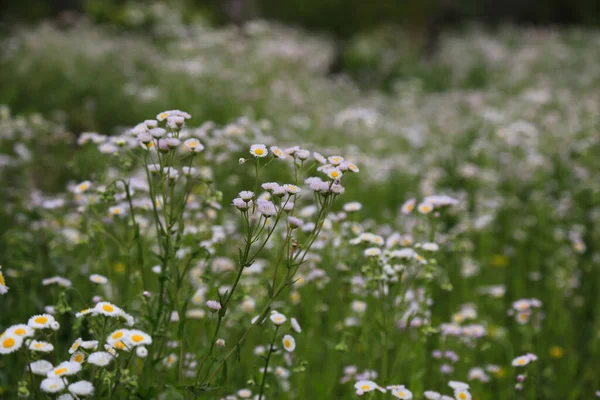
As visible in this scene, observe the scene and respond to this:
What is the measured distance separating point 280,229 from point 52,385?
1.59 meters

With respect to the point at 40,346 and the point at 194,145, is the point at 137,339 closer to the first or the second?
the point at 40,346

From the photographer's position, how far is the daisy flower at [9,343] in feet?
4.56

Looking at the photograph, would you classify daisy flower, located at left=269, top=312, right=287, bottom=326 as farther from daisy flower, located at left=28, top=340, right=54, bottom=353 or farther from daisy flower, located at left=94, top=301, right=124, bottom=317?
daisy flower, located at left=28, top=340, right=54, bottom=353

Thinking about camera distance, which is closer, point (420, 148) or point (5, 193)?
point (5, 193)

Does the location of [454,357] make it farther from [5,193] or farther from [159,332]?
[5,193]

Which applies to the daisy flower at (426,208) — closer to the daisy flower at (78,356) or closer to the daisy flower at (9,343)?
the daisy flower at (78,356)

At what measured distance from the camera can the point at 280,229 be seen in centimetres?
286

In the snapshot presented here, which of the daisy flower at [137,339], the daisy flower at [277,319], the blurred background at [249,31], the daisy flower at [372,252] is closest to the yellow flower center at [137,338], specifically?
the daisy flower at [137,339]

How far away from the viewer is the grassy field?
1.80m

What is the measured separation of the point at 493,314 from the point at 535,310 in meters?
0.27

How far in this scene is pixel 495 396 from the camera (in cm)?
283

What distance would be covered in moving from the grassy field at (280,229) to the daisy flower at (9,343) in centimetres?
2

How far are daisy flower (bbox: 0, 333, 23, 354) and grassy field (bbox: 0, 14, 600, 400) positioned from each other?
0.05 feet

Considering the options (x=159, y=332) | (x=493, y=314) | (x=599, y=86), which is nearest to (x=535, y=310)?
(x=493, y=314)
